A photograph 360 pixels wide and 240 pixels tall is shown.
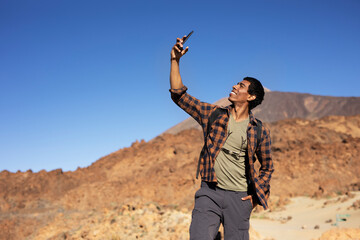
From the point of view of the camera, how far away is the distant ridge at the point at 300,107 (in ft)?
226

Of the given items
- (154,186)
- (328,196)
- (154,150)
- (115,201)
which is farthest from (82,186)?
(328,196)

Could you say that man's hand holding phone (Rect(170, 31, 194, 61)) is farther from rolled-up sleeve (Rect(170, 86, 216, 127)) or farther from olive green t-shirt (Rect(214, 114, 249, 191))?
olive green t-shirt (Rect(214, 114, 249, 191))

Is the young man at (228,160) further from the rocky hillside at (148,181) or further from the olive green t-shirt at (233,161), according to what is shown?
the rocky hillside at (148,181)

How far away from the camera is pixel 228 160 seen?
255 cm

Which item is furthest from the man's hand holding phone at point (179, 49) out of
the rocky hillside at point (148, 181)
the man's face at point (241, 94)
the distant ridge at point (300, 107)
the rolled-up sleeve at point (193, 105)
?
the distant ridge at point (300, 107)

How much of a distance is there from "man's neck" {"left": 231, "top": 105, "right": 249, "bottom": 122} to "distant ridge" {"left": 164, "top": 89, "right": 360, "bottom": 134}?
62.9 meters

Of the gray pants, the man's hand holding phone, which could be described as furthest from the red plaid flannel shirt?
the man's hand holding phone

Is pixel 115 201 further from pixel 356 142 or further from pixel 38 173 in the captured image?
pixel 356 142

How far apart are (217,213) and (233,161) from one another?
393 millimetres

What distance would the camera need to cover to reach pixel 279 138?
25266 mm

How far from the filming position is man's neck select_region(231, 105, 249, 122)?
8.86 ft

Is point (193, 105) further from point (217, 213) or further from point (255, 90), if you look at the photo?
point (217, 213)

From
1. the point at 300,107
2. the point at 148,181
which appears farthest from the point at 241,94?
the point at 300,107

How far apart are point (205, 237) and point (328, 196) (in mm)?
13924
